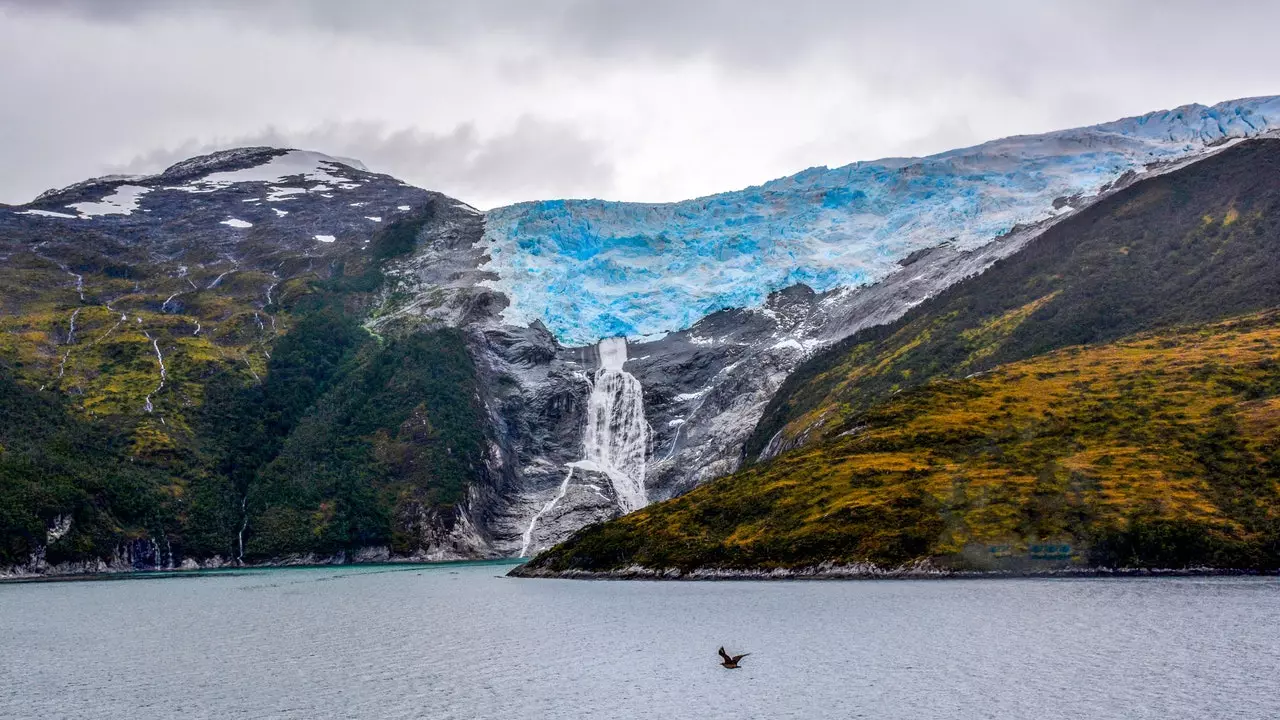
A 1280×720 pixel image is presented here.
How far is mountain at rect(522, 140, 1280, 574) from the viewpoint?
8581 cm

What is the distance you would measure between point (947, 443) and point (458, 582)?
5789 cm

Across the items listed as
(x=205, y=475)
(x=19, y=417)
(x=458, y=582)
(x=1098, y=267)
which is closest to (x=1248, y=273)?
(x=1098, y=267)

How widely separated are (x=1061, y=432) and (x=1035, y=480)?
12280 millimetres

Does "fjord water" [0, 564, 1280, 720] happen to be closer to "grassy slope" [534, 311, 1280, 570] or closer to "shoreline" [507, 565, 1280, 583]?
"shoreline" [507, 565, 1280, 583]

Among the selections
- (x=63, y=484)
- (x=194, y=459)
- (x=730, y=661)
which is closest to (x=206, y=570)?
(x=63, y=484)

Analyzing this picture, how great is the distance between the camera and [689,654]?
54344 mm

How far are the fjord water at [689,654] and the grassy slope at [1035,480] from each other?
7244 mm

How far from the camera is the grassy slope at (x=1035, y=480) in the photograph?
83.9m

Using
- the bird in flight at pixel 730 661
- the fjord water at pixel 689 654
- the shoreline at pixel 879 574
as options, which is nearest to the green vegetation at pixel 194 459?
the fjord water at pixel 689 654

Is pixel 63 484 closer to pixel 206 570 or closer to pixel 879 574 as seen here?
pixel 206 570

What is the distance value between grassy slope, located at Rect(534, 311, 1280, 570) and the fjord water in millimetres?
7244

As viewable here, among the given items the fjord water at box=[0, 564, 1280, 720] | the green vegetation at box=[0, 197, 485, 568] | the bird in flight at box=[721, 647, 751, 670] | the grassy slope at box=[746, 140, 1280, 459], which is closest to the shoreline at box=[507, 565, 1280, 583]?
the fjord water at box=[0, 564, 1280, 720]

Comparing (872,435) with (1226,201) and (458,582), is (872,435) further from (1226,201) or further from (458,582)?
(1226,201)

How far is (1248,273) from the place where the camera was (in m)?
137
